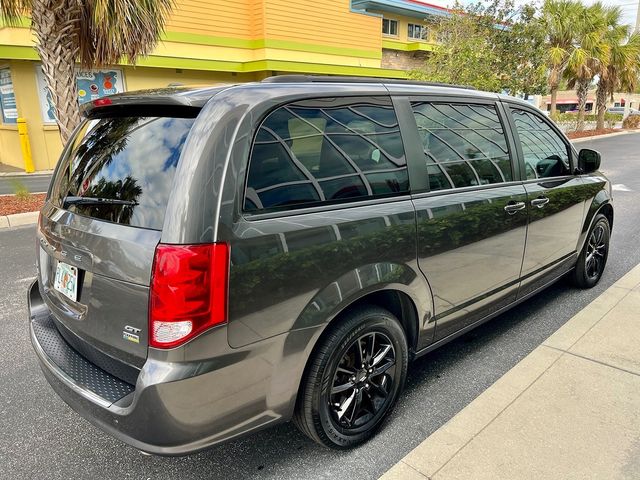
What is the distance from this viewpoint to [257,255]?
1.94 meters

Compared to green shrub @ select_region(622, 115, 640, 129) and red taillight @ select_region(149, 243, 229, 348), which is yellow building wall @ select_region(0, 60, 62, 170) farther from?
green shrub @ select_region(622, 115, 640, 129)

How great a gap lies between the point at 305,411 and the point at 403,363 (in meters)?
0.68

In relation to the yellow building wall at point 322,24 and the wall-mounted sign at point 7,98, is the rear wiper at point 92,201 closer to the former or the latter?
the wall-mounted sign at point 7,98

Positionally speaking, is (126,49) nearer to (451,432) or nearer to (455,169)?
(455,169)

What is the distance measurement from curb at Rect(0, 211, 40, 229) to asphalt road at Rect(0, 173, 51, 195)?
58.7 inches

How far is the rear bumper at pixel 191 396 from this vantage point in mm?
1836

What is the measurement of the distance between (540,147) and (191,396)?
3205 millimetres

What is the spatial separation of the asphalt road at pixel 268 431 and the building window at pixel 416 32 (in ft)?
93.4

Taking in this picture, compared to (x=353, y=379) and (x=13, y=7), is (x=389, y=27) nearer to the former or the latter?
(x=13, y=7)

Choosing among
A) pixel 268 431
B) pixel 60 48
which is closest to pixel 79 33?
pixel 60 48

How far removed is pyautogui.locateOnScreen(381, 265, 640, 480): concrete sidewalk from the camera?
7.56 ft

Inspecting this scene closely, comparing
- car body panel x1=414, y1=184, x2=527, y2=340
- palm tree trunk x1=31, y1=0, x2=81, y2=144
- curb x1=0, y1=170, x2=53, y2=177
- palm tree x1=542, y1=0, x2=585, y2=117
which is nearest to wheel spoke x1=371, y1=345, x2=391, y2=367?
car body panel x1=414, y1=184, x2=527, y2=340

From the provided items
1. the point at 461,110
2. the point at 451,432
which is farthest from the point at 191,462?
the point at 461,110

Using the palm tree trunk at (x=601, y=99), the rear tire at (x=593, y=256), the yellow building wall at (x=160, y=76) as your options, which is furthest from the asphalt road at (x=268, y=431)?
the palm tree trunk at (x=601, y=99)
